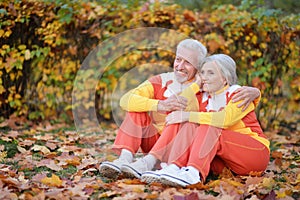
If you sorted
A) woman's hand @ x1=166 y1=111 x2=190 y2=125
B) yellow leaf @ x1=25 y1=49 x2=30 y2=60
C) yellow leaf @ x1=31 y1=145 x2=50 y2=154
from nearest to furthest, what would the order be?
woman's hand @ x1=166 y1=111 x2=190 y2=125 < yellow leaf @ x1=31 y1=145 x2=50 y2=154 < yellow leaf @ x1=25 y1=49 x2=30 y2=60

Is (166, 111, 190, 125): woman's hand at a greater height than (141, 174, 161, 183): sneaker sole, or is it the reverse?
(166, 111, 190, 125): woman's hand

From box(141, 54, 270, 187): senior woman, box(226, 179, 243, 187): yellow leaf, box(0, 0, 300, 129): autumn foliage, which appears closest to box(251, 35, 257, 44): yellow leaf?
box(0, 0, 300, 129): autumn foliage

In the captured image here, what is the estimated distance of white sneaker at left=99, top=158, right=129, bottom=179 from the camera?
323 centimetres

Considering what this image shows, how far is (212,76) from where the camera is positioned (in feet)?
11.0

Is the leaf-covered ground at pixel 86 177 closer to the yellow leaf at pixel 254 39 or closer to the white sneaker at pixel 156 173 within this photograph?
the white sneaker at pixel 156 173

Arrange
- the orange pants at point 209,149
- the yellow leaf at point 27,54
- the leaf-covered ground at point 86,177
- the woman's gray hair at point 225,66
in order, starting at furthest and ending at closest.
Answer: the yellow leaf at point 27,54, the woman's gray hair at point 225,66, the orange pants at point 209,149, the leaf-covered ground at point 86,177

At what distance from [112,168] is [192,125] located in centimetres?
56

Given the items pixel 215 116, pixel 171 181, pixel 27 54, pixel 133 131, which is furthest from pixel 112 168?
pixel 27 54

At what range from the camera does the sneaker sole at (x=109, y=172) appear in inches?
128

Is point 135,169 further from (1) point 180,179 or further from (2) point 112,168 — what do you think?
(1) point 180,179

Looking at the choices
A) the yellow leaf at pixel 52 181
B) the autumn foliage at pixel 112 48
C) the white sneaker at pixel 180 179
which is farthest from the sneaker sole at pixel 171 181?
the autumn foliage at pixel 112 48

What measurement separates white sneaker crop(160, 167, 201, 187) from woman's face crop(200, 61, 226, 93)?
0.62m

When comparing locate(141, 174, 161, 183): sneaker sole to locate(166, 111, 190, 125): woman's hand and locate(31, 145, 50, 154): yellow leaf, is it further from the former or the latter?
locate(31, 145, 50, 154): yellow leaf

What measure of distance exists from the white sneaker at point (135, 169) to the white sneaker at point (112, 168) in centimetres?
4
